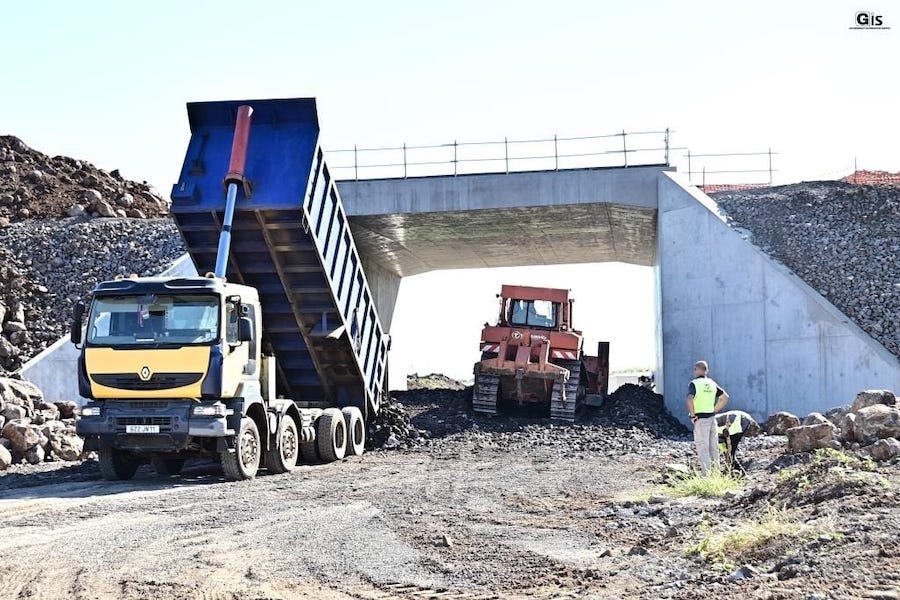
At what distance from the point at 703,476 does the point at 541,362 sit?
10361 mm

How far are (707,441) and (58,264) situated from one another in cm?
2131

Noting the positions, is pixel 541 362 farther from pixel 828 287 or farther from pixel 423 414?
pixel 828 287

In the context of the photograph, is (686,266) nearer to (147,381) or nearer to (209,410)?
(209,410)

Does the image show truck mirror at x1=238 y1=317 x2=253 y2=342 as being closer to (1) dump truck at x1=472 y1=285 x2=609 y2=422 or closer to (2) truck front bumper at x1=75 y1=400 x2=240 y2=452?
(2) truck front bumper at x1=75 y1=400 x2=240 y2=452

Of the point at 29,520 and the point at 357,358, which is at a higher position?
the point at 357,358

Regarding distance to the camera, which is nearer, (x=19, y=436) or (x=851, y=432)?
(x=851, y=432)

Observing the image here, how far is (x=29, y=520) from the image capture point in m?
10.5

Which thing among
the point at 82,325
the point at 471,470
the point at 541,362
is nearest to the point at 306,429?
the point at 471,470

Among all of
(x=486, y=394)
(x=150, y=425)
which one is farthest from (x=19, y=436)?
(x=486, y=394)

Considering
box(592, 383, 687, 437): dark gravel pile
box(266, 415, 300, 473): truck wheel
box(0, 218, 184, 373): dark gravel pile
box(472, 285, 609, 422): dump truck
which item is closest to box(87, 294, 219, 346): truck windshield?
box(266, 415, 300, 473): truck wheel

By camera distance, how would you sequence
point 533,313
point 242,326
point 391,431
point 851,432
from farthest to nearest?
point 533,313 < point 391,431 < point 242,326 < point 851,432

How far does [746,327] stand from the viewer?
921 inches

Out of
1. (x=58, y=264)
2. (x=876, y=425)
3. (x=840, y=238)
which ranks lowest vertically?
(x=876, y=425)

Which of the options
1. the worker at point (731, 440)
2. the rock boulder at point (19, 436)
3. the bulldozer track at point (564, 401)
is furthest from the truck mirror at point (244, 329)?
the bulldozer track at point (564, 401)
